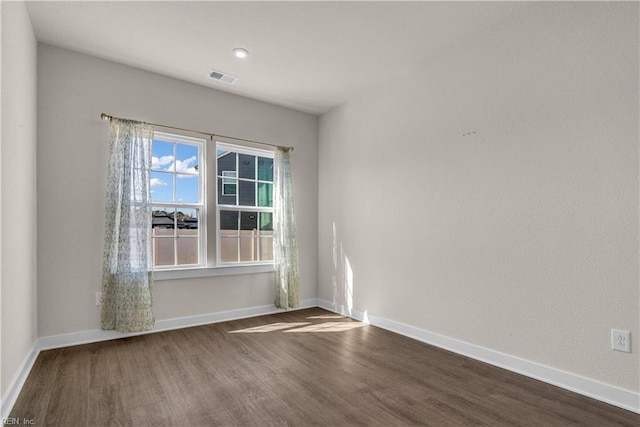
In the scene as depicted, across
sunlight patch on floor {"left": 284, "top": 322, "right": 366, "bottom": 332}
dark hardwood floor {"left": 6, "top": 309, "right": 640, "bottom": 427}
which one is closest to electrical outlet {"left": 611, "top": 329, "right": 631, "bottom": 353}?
dark hardwood floor {"left": 6, "top": 309, "right": 640, "bottom": 427}

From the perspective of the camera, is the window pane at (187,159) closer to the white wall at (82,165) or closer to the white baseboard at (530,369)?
the white wall at (82,165)

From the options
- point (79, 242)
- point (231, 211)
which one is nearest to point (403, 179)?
point (231, 211)

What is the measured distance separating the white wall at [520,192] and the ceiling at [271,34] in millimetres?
339

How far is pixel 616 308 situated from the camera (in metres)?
2.14

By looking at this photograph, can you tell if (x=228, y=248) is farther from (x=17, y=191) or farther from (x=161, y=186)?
(x=17, y=191)

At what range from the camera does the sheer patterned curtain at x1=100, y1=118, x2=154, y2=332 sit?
3.23 meters

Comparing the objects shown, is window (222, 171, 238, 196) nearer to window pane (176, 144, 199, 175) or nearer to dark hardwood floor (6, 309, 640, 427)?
window pane (176, 144, 199, 175)

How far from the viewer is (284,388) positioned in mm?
2344

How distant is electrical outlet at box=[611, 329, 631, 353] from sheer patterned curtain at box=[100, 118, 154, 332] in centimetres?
379

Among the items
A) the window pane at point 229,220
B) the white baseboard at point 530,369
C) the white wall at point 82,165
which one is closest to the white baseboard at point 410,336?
the white baseboard at point 530,369

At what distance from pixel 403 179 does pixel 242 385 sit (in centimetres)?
247

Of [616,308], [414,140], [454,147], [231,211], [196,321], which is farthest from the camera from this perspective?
[231,211]

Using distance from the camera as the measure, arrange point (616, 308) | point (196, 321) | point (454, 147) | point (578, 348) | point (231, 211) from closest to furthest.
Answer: point (616, 308) < point (578, 348) < point (454, 147) < point (196, 321) < point (231, 211)

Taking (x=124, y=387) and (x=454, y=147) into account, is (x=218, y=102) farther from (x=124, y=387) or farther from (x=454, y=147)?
(x=124, y=387)
